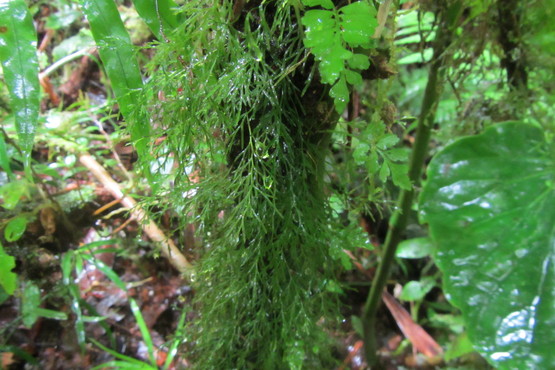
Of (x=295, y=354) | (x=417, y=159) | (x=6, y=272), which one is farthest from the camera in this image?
(x=417, y=159)

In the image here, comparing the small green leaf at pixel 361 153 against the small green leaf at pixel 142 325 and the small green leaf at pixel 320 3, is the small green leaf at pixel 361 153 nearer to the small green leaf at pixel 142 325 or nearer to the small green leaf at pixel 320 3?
the small green leaf at pixel 320 3

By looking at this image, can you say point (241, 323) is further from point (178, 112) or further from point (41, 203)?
point (41, 203)

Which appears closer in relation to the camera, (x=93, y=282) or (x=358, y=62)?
(x=358, y=62)

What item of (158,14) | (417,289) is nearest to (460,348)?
(417,289)

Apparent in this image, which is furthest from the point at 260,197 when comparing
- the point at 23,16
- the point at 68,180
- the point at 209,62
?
the point at 68,180

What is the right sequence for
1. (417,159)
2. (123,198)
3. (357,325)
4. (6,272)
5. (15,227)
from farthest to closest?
(357,325)
(123,198)
(417,159)
(15,227)
(6,272)

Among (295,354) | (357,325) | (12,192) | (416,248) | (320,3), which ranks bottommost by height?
(357,325)

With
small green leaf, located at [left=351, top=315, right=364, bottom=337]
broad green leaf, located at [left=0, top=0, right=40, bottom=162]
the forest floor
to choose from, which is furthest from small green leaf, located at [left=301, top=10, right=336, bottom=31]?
small green leaf, located at [left=351, top=315, right=364, bottom=337]

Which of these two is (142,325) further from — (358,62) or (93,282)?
(358,62)
